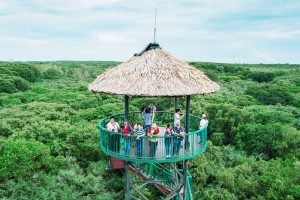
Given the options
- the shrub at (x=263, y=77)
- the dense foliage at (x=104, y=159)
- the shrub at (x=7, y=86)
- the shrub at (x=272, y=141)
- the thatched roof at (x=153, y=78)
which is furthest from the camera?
the shrub at (x=263, y=77)

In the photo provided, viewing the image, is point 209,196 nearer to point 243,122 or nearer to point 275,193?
point 275,193

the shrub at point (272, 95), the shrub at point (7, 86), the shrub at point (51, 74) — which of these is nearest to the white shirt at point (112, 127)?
the shrub at point (272, 95)

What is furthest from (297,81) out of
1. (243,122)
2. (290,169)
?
(290,169)

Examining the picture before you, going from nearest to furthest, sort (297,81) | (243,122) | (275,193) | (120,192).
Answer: (275,193)
(120,192)
(243,122)
(297,81)

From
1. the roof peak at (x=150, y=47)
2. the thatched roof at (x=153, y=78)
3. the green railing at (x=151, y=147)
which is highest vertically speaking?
the roof peak at (x=150, y=47)

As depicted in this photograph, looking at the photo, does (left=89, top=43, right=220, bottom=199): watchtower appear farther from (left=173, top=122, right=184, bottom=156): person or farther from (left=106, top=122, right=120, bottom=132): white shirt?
(left=106, top=122, right=120, bottom=132): white shirt

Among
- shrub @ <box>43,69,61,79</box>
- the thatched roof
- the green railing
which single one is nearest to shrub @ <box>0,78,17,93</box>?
shrub @ <box>43,69,61,79</box>

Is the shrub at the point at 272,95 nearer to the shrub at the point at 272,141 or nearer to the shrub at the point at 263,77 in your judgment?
the shrub at the point at 272,141
